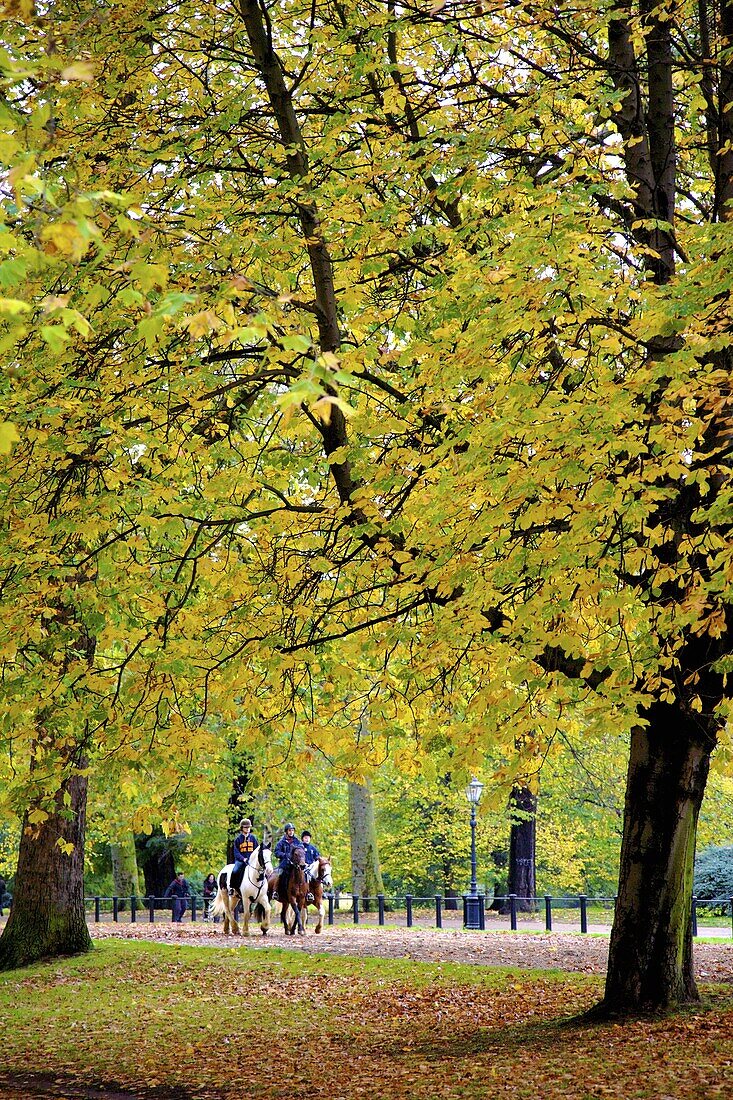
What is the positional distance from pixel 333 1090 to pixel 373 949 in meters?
8.89

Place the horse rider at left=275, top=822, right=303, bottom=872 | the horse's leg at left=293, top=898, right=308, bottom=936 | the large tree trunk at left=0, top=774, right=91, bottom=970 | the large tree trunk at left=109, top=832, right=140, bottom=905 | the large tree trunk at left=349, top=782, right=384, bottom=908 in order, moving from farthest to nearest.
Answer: the large tree trunk at left=109, top=832, right=140, bottom=905 < the large tree trunk at left=349, top=782, right=384, bottom=908 < the horse's leg at left=293, top=898, right=308, bottom=936 < the horse rider at left=275, top=822, right=303, bottom=872 < the large tree trunk at left=0, top=774, right=91, bottom=970

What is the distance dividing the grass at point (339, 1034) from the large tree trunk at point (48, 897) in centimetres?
40

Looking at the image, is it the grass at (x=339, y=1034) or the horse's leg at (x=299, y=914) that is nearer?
the grass at (x=339, y=1034)

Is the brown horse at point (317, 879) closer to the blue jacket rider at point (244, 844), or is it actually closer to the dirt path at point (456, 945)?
the dirt path at point (456, 945)

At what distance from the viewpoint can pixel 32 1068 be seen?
10.1 metres

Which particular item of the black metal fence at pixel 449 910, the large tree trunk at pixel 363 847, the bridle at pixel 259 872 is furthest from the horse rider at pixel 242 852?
the large tree trunk at pixel 363 847

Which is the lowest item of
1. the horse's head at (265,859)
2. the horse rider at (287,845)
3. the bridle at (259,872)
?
the bridle at (259,872)

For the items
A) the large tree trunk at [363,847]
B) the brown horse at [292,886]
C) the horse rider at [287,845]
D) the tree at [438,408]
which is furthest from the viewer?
the large tree trunk at [363,847]

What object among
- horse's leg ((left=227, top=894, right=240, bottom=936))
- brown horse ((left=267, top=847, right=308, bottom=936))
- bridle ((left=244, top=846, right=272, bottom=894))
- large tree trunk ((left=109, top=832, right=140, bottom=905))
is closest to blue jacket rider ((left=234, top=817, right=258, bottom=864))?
bridle ((left=244, top=846, right=272, bottom=894))

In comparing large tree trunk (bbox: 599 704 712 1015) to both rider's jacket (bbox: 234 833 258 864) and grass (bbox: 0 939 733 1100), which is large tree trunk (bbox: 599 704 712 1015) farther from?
rider's jacket (bbox: 234 833 258 864)

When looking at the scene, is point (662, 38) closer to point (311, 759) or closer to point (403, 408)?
point (403, 408)

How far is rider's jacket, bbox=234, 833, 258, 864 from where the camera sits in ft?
65.2

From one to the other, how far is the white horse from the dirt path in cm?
37

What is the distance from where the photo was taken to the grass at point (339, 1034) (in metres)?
8.14
